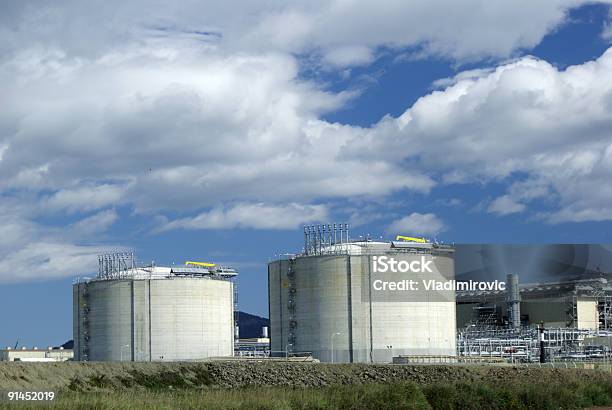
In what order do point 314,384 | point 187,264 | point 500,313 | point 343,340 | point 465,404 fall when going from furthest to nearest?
point 500,313
point 187,264
point 343,340
point 314,384
point 465,404

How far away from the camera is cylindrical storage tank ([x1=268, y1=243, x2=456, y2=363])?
10356 cm

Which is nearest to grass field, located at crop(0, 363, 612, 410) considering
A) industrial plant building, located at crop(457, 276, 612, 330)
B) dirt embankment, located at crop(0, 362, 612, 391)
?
dirt embankment, located at crop(0, 362, 612, 391)

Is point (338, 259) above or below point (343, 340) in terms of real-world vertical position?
above

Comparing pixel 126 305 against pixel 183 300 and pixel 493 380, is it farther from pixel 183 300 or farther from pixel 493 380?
pixel 493 380

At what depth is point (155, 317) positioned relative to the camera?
11394 cm

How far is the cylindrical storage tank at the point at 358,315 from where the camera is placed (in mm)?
103562

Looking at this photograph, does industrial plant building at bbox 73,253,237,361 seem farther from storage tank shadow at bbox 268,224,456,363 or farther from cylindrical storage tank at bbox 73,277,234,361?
storage tank shadow at bbox 268,224,456,363

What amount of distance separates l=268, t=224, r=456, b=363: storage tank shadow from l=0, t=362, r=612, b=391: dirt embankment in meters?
7.27

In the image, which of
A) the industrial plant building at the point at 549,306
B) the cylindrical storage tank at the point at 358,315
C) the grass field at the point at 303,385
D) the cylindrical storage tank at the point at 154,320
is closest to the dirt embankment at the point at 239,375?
the grass field at the point at 303,385

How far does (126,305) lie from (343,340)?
1011 inches

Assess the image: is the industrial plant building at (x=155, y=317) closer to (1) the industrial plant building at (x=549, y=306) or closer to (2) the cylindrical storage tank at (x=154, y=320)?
(2) the cylindrical storage tank at (x=154, y=320)

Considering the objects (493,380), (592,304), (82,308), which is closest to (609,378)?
(493,380)

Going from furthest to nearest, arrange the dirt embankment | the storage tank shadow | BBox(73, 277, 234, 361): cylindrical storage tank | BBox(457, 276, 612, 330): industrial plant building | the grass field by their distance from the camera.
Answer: BBox(457, 276, 612, 330): industrial plant building, BBox(73, 277, 234, 361): cylindrical storage tank, the storage tank shadow, the dirt embankment, the grass field

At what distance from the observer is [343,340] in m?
104
